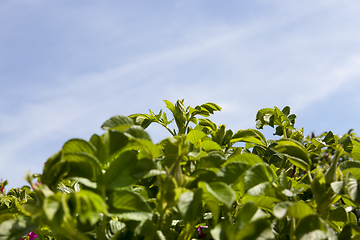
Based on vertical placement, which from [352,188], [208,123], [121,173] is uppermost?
[208,123]

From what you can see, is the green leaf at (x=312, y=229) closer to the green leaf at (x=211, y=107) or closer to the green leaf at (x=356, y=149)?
the green leaf at (x=356, y=149)

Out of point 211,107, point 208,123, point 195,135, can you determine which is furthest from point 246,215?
point 211,107

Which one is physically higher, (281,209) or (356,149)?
(356,149)

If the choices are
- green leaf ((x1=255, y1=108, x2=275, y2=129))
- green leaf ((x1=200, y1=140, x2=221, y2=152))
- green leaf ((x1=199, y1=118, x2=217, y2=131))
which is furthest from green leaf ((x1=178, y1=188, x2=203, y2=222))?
green leaf ((x1=255, y1=108, x2=275, y2=129))

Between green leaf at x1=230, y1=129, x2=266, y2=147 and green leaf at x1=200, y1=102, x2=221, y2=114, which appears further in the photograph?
green leaf at x1=200, y1=102, x2=221, y2=114

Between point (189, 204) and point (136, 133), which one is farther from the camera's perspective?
A: point (136, 133)

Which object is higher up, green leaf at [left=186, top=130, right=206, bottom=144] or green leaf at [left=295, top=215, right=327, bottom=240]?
green leaf at [left=186, top=130, right=206, bottom=144]

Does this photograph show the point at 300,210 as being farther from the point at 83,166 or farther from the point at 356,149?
the point at 356,149

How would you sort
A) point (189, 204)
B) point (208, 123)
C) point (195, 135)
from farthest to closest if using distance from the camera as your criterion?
point (208, 123)
point (195, 135)
point (189, 204)

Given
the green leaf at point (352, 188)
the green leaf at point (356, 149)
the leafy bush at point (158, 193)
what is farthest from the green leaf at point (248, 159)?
the green leaf at point (356, 149)

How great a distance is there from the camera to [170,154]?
1229mm

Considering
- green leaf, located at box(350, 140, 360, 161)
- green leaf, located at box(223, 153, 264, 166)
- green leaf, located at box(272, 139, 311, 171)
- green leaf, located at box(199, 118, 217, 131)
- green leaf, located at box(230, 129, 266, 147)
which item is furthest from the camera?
green leaf, located at box(199, 118, 217, 131)

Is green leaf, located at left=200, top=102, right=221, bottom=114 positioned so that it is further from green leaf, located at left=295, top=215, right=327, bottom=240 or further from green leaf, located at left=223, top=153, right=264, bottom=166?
green leaf, located at left=295, top=215, right=327, bottom=240

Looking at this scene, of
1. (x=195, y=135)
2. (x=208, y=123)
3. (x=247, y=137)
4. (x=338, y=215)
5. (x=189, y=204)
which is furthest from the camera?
(x=208, y=123)
